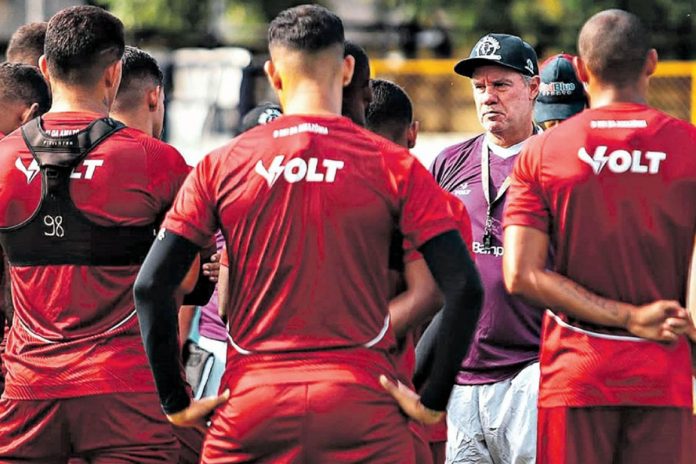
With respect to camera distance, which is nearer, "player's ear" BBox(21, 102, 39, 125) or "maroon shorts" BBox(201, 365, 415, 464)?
"maroon shorts" BBox(201, 365, 415, 464)

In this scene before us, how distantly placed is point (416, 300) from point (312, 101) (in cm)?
81

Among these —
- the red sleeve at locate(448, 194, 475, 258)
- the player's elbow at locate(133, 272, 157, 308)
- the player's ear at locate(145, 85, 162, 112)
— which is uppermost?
the player's ear at locate(145, 85, 162, 112)

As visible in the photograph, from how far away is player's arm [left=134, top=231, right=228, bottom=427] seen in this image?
493cm

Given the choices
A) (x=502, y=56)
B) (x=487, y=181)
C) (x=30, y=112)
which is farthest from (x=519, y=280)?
(x=30, y=112)

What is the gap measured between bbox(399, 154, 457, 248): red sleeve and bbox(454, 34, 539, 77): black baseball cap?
2.71m

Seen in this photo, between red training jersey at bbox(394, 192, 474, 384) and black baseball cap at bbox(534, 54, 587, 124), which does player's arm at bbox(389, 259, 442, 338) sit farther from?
black baseball cap at bbox(534, 54, 587, 124)

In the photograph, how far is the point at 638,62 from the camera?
18.4ft

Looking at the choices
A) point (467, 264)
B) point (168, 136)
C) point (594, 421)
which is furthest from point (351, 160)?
point (168, 136)

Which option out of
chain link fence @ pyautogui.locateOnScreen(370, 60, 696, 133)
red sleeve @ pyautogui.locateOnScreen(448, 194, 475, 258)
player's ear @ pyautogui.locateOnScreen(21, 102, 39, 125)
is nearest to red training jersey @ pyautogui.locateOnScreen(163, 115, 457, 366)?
red sleeve @ pyautogui.locateOnScreen(448, 194, 475, 258)

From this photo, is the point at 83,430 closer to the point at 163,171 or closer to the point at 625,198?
the point at 163,171

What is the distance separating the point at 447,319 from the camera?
193 inches

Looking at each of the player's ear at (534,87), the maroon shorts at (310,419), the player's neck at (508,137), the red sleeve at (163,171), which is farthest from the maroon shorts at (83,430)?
the player's ear at (534,87)

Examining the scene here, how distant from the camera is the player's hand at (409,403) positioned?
4902mm

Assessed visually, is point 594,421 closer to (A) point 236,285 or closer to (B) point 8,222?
(A) point 236,285
